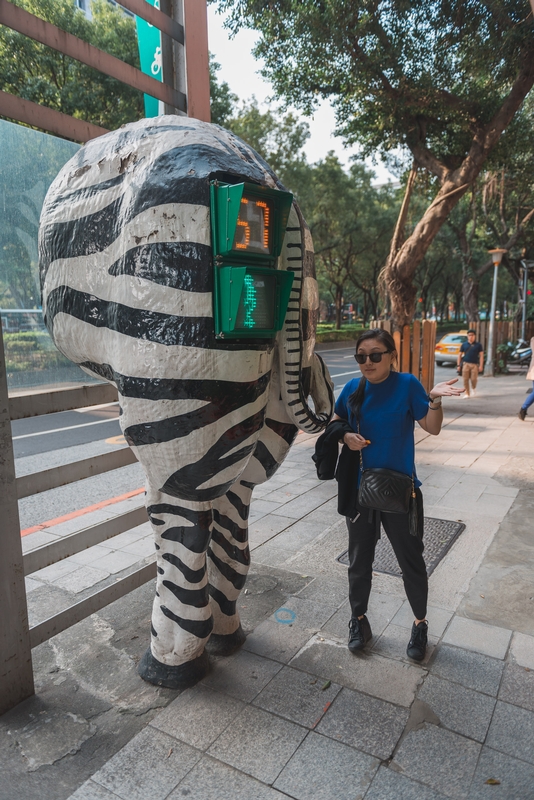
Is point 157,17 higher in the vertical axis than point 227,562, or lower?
higher

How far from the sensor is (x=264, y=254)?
5.65 ft

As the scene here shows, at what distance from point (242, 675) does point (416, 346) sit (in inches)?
296

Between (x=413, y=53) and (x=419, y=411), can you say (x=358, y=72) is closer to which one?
(x=413, y=53)

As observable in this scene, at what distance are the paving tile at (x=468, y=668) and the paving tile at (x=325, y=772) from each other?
67cm

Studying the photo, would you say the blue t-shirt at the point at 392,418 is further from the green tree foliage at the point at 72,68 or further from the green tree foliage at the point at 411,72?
the green tree foliage at the point at 411,72

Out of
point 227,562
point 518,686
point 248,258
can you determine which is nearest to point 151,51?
point 248,258

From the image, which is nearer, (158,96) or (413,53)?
(158,96)

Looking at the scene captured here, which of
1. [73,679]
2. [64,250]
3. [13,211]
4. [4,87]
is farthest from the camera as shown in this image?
[4,87]

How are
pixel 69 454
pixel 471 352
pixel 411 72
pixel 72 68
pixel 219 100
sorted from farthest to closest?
pixel 219 100 → pixel 471 352 → pixel 411 72 → pixel 69 454 → pixel 72 68

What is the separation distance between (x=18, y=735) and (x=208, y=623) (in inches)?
32.1

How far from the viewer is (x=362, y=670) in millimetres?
2404

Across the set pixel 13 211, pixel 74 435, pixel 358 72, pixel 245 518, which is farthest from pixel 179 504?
pixel 358 72

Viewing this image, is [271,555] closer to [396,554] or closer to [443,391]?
[396,554]

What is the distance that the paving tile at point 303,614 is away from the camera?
110 inches
